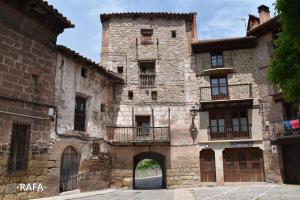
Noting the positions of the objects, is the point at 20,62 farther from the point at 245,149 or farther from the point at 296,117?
the point at 296,117

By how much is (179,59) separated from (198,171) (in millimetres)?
6692

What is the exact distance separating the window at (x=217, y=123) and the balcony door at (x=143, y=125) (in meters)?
3.68

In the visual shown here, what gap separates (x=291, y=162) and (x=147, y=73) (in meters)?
9.39

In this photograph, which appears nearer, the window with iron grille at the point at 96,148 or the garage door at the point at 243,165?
the window with iron grille at the point at 96,148

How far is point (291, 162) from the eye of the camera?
1648 cm

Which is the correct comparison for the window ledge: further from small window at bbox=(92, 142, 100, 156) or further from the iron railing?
small window at bbox=(92, 142, 100, 156)

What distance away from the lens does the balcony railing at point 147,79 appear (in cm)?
1833

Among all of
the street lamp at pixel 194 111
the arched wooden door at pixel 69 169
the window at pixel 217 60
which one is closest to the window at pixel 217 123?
the street lamp at pixel 194 111

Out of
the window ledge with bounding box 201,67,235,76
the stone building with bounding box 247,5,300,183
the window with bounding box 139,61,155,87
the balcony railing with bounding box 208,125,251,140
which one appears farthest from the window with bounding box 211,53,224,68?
the balcony railing with bounding box 208,125,251,140

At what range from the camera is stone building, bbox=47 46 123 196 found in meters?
12.4

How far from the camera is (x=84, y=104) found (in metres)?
14.9

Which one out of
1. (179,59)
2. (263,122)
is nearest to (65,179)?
(179,59)

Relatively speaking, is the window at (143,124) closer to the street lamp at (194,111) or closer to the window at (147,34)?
the street lamp at (194,111)

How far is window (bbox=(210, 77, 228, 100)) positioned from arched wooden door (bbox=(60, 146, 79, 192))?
8928 mm
